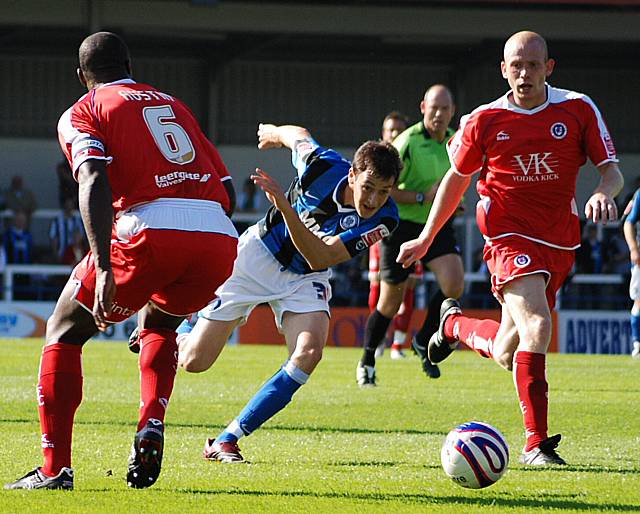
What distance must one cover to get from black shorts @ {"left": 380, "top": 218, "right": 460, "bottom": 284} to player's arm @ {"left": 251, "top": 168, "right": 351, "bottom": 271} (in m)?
4.72

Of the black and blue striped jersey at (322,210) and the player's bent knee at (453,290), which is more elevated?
the black and blue striped jersey at (322,210)

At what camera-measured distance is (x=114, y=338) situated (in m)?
20.9

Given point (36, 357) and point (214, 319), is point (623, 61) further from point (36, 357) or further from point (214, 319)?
point (214, 319)

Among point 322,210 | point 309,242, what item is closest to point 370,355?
point 322,210

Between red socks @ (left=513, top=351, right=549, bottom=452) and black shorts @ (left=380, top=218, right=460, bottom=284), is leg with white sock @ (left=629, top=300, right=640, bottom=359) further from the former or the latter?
red socks @ (left=513, top=351, right=549, bottom=452)

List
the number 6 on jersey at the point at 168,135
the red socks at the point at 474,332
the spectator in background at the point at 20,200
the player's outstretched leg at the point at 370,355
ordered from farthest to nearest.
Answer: the spectator in background at the point at 20,200 → the player's outstretched leg at the point at 370,355 → the red socks at the point at 474,332 → the number 6 on jersey at the point at 168,135

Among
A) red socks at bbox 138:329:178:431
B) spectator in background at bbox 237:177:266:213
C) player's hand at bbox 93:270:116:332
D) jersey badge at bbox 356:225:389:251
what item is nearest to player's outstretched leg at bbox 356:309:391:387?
jersey badge at bbox 356:225:389:251

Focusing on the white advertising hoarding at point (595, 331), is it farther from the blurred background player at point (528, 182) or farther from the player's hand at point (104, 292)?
the player's hand at point (104, 292)

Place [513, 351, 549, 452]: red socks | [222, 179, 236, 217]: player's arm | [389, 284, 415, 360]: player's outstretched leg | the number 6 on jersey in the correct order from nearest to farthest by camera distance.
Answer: the number 6 on jersey < [222, 179, 236, 217]: player's arm < [513, 351, 549, 452]: red socks < [389, 284, 415, 360]: player's outstretched leg

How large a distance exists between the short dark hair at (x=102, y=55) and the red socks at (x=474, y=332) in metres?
3.23

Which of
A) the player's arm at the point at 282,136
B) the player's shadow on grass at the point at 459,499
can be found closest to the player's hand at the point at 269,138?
the player's arm at the point at 282,136

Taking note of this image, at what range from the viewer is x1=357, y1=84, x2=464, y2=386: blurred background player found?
11836 mm

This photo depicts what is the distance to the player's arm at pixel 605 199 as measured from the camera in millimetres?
6465

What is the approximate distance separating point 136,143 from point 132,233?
1.30 feet
